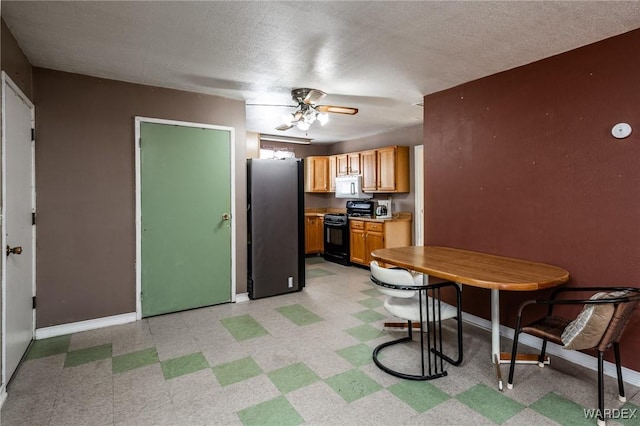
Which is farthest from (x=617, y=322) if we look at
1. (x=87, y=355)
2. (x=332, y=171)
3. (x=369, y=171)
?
(x=332, y=171)

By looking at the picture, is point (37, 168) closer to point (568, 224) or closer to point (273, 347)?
point (273, 347)

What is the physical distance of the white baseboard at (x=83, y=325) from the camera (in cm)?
313

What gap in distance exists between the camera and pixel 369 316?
144 inches

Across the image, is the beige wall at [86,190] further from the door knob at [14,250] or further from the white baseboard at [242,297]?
the white baseboard at [242,297]

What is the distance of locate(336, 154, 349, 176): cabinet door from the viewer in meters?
6.77

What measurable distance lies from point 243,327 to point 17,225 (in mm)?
2009

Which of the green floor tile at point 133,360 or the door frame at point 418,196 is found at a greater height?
the door frame at point 418,196

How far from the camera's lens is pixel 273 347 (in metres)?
2.92

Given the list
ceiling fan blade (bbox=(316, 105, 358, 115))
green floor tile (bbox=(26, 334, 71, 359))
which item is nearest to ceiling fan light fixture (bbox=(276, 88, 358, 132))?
ceiling fan blade (bbox=(316, 105, 358, 115))

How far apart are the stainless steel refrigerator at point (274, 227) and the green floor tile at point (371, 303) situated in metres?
0.92

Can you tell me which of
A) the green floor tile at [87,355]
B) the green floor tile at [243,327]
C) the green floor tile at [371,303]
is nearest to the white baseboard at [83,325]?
the green floor tile at [87,355]

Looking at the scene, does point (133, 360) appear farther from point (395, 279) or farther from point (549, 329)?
point (549, 329)

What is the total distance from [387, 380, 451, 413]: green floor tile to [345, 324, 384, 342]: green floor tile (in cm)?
74

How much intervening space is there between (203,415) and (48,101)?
304 centimetres
